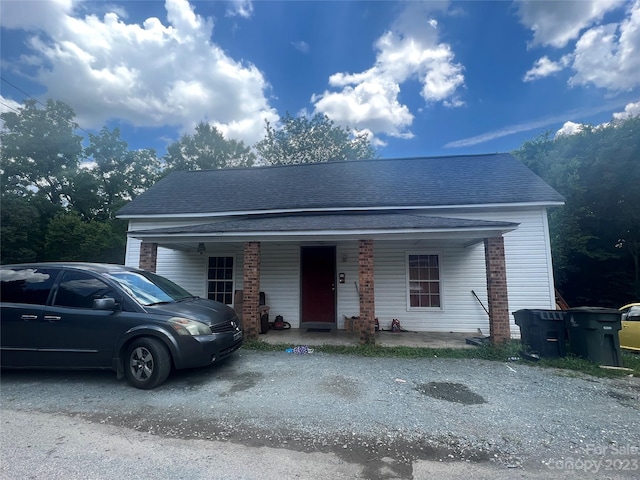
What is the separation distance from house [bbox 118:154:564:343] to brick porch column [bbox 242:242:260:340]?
24 mm

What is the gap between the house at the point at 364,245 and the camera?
711 cm

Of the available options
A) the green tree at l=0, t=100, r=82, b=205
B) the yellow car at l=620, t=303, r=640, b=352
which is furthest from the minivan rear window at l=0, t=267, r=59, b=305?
the green tree at l=0, t=100, r=82, b=205

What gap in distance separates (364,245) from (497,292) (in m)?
2.97

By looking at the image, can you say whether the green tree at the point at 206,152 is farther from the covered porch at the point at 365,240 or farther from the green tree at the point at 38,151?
the covered porch at the point at 365,240

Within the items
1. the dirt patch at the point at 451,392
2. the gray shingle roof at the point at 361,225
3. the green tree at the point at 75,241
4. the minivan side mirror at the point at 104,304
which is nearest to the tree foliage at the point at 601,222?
the gray shingle roof at the point at 361,225

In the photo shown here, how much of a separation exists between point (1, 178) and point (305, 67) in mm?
23218

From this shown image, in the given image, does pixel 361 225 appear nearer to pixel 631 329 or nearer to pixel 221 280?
pixel 221 280

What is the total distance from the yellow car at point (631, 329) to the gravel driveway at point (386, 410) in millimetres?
2681

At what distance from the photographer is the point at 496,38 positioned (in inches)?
415

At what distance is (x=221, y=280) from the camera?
9766mm

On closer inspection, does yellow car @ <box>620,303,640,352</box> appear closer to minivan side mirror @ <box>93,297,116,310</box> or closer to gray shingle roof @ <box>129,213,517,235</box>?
gray shingle roof @ <box>129,213,517,235</box>

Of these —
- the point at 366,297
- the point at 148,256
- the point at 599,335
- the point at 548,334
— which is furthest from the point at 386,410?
the point at 148,256

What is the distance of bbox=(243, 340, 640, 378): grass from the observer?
5.39 meters

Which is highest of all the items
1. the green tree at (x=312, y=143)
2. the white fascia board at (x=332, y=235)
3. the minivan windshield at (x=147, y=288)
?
the green tree at (x=312, y=143)
